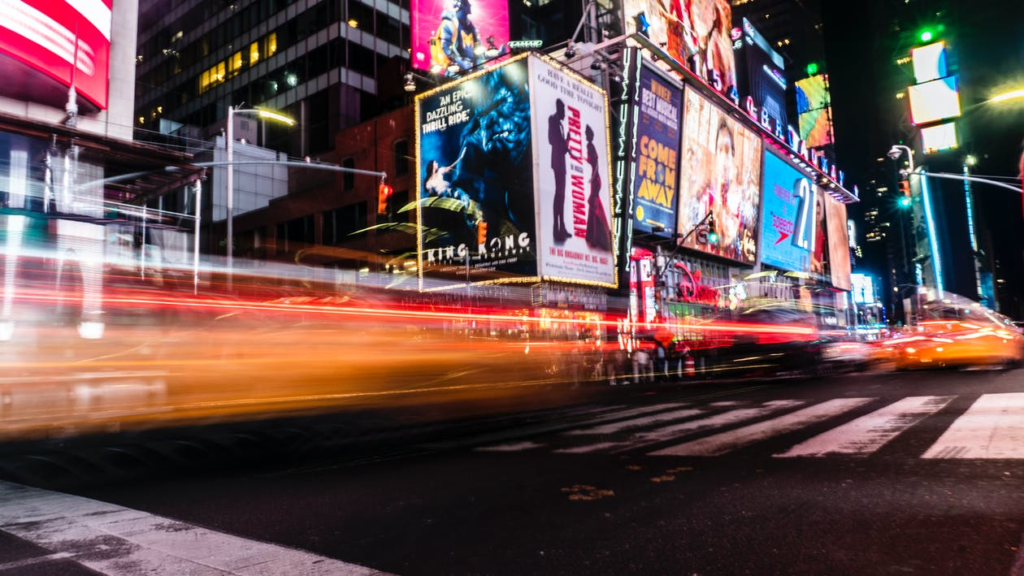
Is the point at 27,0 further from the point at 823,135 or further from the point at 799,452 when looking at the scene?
the point at 823,135

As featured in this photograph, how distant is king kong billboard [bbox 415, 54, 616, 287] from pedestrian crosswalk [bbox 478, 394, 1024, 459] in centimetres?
1705

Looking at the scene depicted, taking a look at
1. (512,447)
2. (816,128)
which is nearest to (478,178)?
(512,447)

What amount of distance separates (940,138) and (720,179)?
24.1 metres

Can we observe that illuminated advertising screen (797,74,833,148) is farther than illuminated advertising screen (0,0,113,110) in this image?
Yes

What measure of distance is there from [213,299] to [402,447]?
3.73 m

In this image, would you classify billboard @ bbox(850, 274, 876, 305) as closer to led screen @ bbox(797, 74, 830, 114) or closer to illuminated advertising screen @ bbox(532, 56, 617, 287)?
led screen @ bbox(797, 74, 830, 114)

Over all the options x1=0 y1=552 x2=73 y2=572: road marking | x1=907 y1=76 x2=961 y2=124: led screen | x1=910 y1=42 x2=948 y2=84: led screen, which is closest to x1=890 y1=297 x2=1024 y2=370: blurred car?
x1=0 y1=552 x2=73 y2=572: road marking

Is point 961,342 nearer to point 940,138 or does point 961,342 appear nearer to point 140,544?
point 140,544

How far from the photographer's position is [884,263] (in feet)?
378

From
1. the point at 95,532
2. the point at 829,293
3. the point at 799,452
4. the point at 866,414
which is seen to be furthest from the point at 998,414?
the point at 829,293

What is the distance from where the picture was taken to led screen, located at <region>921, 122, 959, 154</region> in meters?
48.8

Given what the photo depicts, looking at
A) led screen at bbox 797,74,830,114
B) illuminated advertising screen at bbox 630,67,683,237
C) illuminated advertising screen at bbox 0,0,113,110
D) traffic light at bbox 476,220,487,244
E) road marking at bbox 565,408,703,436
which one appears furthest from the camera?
led screen at bbox 797,74,830,114

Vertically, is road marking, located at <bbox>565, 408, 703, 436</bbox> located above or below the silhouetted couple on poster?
below

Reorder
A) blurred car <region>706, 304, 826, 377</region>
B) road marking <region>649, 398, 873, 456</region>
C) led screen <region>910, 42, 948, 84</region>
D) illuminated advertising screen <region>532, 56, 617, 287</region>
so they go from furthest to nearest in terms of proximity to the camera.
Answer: led screen <region>910, 42, 948, 84</region> → illuminated advertising screen <region>532, 56, 617, 287</region> → blurred car <region>706, 304, 826, 377</region> → road marking <region>649, 398, 873, 456</region>
